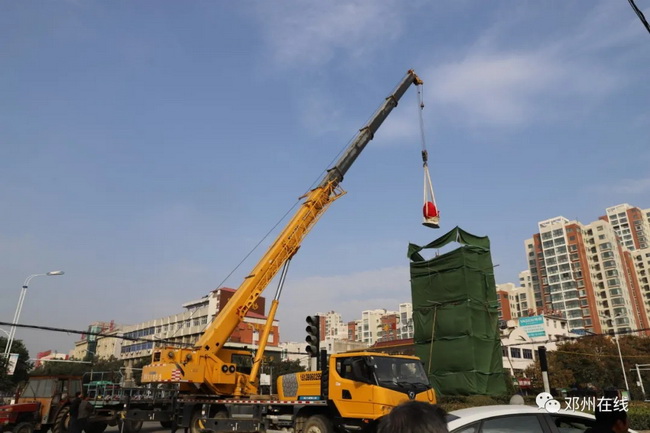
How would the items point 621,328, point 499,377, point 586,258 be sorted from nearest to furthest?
point 499,377
point 621,328
point 586,258

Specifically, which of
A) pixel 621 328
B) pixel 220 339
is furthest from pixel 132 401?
pixel 621 328

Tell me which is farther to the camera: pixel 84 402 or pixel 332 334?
pixel 332 334

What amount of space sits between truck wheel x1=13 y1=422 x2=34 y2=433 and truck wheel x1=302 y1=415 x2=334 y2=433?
10.3 metres

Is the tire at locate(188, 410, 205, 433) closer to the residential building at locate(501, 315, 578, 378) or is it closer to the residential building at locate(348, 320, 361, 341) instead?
the residential building at locate(501, 315, 578, 378)

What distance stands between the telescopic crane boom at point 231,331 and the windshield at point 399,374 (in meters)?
6.93

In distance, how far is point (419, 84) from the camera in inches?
955

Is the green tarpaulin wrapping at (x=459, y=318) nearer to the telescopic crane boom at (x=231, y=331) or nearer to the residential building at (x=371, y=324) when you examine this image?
the telescopic crane boom at (x=231, y=331)

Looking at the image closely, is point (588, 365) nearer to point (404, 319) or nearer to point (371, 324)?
point (404, 319)

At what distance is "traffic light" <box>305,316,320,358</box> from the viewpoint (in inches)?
495

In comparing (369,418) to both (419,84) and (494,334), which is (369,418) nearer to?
(494,334)

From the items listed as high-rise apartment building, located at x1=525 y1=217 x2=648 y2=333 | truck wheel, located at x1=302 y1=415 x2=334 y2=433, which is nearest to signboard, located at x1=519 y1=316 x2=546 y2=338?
high-rise apartment building, located at x1=525 y1=217 x2=648 y2=333

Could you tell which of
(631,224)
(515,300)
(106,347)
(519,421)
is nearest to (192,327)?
(106,347)

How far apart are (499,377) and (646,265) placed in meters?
104

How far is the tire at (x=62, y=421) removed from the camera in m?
15.4
